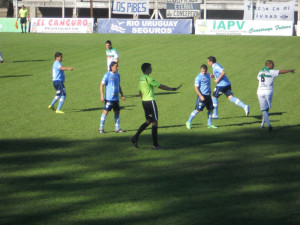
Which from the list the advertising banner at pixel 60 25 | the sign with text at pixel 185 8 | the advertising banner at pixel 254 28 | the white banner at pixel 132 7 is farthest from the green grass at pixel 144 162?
the white banner at pixel 132 7

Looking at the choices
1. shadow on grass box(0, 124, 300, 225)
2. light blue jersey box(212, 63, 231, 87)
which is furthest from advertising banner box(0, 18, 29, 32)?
shadow on grass box(0, 124, 300, 225)

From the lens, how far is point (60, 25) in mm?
52125

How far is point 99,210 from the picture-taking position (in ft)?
29.5

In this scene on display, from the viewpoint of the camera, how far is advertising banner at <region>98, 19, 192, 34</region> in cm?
4919

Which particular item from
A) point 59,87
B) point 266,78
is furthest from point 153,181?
point 59,87

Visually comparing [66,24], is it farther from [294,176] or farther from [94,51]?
[294,176]

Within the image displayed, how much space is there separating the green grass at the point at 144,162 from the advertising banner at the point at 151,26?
23065 mm

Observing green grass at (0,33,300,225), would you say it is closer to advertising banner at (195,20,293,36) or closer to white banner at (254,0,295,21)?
advertising banner at (195,20,293,36)

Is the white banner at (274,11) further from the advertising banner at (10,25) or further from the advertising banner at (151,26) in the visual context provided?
the advertising banner at (10,25)

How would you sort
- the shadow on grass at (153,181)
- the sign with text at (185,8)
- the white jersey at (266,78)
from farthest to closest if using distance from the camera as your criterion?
the sign with text at (185,8)
the white jersey at (266,78)
the shadow on grass at (153,181)

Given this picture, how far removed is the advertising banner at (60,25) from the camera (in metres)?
51.5

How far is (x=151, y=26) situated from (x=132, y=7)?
6.19 metres

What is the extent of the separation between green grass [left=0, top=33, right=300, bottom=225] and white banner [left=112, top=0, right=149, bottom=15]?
1132 inches

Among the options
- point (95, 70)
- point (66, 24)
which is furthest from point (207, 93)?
point (66, 24)
